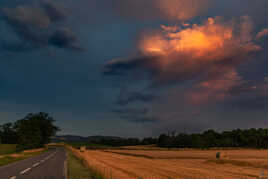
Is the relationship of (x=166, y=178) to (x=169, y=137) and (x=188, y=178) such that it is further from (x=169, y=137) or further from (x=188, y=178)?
(x=169, y=137)

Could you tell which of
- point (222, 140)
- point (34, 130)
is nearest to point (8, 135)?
point (34, 130)

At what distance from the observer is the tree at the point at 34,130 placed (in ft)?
265

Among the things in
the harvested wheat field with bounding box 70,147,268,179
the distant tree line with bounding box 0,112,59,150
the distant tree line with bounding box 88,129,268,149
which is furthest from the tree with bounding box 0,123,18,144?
the harvested wheat field with bounding box 70,147,268,179

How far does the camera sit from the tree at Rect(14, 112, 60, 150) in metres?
80.7

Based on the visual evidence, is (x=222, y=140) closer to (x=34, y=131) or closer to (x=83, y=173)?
(x=34, y=131)

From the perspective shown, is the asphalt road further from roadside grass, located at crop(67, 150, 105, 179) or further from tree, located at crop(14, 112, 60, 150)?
tree, located at crop(14, 112, 60, 150)

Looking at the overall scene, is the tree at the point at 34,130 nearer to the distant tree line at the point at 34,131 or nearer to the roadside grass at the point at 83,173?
the distant tree line at the point at 34,131

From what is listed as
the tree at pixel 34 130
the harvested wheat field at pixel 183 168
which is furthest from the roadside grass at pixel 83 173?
the tree at pixel 34 130

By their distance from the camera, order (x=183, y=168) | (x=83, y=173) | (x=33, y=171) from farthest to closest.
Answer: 1. (x=183, y=168)
2. (x=33, y=171)
3. (x=83, y=173)

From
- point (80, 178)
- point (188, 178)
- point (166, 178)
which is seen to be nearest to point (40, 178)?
point (80, 178)

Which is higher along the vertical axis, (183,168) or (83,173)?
(83,173)

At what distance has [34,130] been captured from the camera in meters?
89.6

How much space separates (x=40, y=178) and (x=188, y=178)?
9867mm

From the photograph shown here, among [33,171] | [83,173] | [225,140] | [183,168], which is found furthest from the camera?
[225,140]
